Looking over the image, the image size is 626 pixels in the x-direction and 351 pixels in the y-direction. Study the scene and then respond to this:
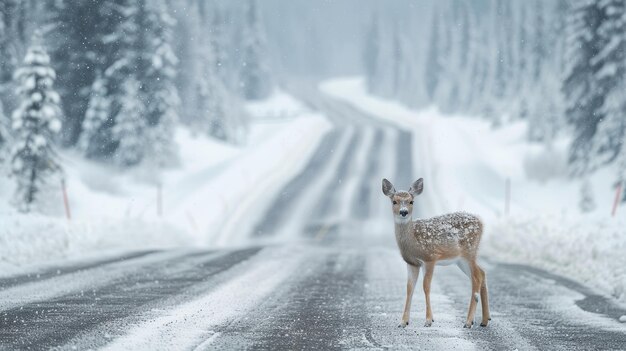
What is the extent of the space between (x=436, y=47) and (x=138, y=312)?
105m

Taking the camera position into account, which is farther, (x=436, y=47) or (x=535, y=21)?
(x=436, y=47)

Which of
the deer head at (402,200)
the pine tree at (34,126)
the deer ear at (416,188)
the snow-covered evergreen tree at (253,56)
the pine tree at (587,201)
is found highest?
the snow-covered evergreen tree at (253,56)

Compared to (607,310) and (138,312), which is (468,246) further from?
(138,312)

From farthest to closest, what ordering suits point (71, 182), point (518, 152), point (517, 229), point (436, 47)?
point (436, 47)
point (518, 152)
point (71, 182)
point (517, 229)

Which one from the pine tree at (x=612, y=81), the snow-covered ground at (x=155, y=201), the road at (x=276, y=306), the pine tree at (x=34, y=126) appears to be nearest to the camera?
the road at (x=276, y=306)

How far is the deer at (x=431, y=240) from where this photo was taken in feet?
22.5

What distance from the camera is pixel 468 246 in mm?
7121

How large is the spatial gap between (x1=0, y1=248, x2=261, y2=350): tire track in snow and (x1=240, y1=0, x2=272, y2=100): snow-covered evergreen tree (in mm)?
88158

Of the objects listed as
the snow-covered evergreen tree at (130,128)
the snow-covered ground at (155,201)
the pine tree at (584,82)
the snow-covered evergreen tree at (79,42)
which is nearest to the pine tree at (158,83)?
the snow-covered evergreen tree at (130,128)

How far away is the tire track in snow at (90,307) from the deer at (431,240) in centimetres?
313

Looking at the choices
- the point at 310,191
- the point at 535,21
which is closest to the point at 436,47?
the point at 535,21

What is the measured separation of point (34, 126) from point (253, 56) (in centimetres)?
7594

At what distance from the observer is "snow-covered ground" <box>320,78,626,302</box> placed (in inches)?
500

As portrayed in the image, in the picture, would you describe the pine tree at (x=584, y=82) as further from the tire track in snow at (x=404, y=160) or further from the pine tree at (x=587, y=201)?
the tire track in snow at (x=404, y=160)
